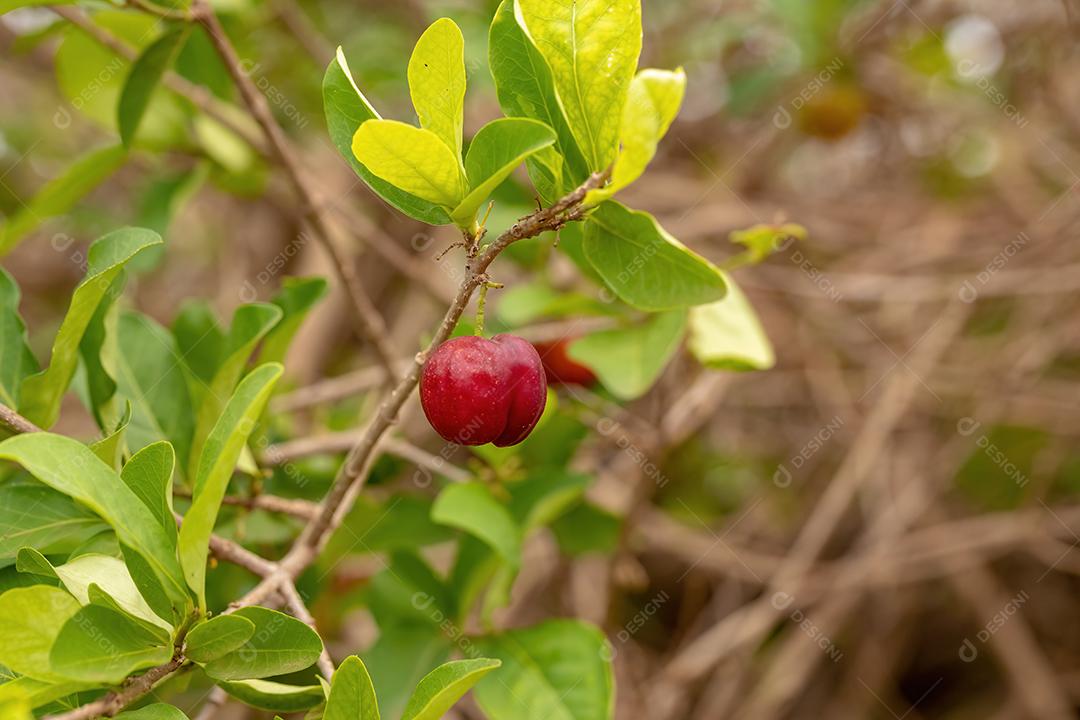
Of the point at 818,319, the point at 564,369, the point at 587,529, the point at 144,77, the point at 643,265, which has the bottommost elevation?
the point at 818,319

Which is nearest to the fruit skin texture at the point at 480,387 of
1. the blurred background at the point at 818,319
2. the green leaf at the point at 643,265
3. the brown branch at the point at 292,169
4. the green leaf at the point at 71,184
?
the green leaf at the point at 643,265

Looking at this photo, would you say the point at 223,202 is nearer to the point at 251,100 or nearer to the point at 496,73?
the point at 251,100

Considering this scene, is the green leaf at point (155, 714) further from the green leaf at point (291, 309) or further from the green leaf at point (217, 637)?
the green leaf at point (291, 309)

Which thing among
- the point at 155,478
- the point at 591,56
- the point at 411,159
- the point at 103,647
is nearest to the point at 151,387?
the point at 155,478

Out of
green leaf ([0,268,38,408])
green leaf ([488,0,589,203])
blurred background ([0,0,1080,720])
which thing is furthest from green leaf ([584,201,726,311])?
blurred background ([0,0,1080,720])

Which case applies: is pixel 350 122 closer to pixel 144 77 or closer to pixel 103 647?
pixel 103 647

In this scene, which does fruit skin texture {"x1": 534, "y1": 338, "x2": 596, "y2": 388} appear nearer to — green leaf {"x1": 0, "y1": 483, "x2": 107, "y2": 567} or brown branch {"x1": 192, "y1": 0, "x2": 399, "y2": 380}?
brown branch {"x1": 192, "y1": 0, "x2": 399, "y2": 380}

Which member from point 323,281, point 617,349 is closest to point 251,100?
point 323,281
